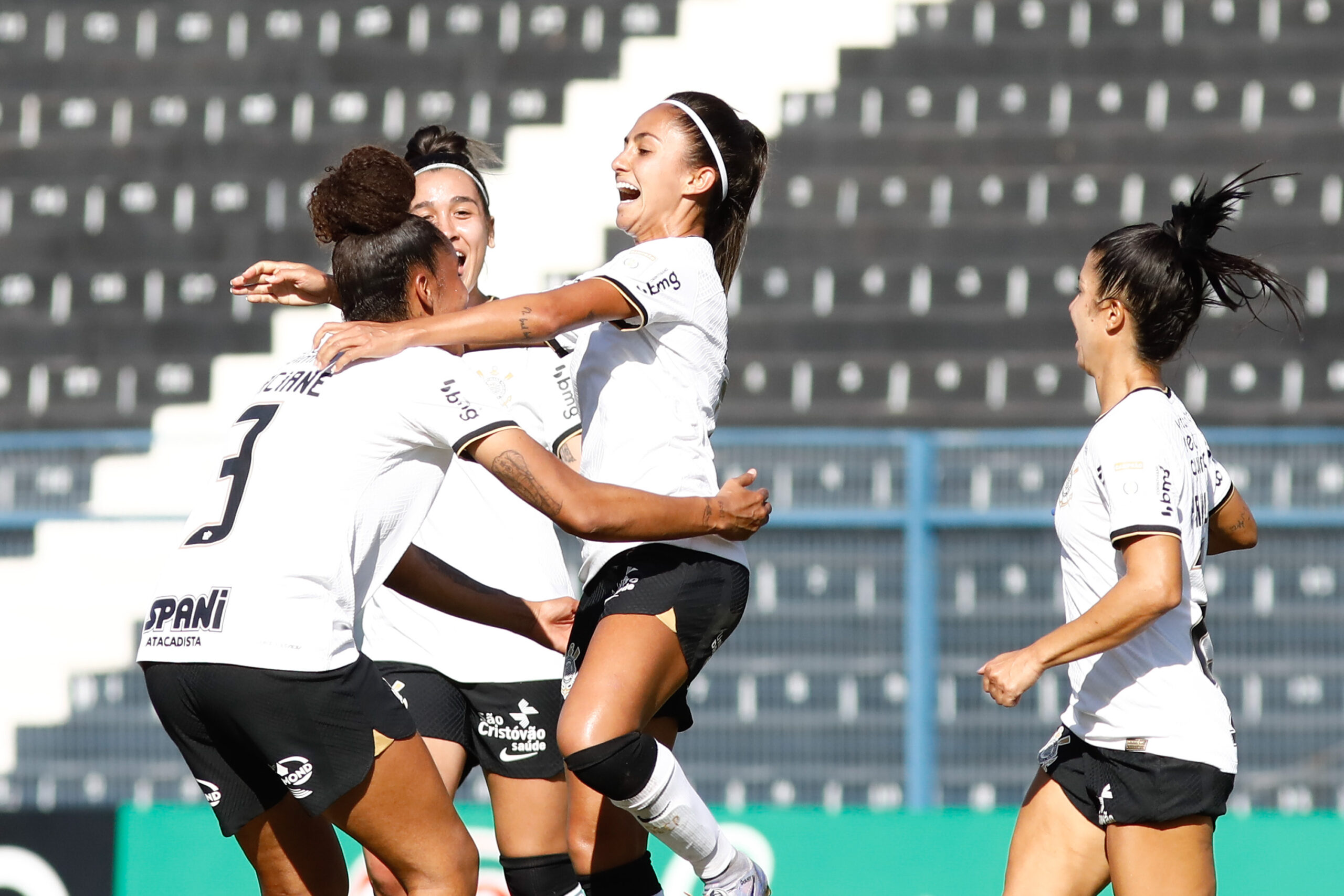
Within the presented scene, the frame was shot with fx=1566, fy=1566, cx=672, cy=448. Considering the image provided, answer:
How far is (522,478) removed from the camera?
2.84 meters

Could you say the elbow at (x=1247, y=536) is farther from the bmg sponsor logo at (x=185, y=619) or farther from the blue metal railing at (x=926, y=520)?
the blue metal railing at (x=926, y=520)

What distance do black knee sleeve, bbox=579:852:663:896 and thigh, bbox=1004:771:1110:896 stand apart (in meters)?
0.73

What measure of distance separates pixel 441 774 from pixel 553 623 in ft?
1.46

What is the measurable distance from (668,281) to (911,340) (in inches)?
229

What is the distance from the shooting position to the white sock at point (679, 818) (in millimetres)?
2941

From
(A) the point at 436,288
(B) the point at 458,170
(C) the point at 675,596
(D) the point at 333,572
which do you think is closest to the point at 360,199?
(A) the point at 436,288

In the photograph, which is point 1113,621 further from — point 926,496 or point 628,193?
point 926,496

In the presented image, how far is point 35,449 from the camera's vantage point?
6645mm

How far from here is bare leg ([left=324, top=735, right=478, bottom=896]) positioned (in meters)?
2.86

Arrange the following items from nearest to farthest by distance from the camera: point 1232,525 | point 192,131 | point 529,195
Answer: point 1232,525 < point 529,195 < point 192,131

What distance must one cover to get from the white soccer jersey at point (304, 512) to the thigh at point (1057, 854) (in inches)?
Result: 53.2

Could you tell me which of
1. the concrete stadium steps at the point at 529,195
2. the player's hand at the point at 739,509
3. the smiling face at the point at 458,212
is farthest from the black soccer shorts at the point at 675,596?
the concrete stadium steps at the point at 529,195

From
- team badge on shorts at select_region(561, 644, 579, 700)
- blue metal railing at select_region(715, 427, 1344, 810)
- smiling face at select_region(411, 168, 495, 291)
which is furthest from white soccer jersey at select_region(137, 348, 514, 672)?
blue metal railing at select_region(715, 427, 1344, 810)

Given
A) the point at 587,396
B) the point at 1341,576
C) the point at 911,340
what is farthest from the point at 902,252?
the point at 587,396
